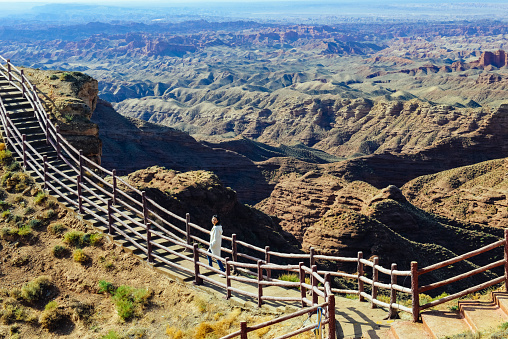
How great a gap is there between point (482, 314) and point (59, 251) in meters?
10.2

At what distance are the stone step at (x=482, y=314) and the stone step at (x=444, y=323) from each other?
0.12 m

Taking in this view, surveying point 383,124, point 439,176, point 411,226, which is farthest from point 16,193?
point 383,124

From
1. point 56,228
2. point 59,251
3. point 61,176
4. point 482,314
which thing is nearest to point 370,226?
point 61,176

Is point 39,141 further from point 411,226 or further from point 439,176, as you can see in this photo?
point 439,176

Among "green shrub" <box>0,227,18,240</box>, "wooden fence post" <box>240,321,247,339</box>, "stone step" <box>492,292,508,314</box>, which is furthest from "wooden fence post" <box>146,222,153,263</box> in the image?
"stone step" <box>492,292,508,314</box>

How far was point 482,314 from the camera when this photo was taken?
9219mm

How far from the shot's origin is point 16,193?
55.6 ft

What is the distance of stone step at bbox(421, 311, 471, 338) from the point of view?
9038 millimetres

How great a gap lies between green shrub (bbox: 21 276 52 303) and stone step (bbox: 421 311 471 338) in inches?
343

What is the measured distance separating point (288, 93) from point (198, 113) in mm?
28510

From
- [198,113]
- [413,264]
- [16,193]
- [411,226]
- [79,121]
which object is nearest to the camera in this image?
[413,264]

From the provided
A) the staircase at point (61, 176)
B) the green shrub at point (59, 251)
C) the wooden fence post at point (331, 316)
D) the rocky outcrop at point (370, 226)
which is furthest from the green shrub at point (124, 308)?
the rocky outcrop at point (370, 226)

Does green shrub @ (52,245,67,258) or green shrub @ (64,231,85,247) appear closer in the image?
green shrub @ (52,245,67,258)

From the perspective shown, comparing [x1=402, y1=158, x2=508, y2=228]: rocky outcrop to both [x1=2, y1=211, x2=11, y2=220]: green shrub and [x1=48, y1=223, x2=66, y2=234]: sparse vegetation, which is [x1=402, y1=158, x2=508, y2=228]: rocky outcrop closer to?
[x1=48, y1=223, x2=66, y2=234]: sparse vegetation
